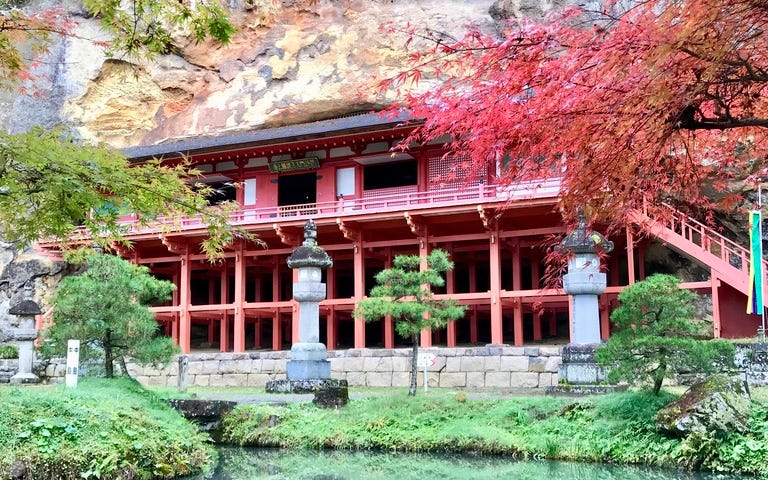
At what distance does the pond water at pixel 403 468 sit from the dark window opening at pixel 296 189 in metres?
14.8

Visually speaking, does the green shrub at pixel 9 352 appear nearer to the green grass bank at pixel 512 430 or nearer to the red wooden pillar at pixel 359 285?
the red wooden pillar at pixel 359 285

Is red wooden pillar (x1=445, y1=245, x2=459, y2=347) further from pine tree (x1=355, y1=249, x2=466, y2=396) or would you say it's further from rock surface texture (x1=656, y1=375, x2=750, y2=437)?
rock surface texture (x1=656, y1=375, x2=750, y2=437)

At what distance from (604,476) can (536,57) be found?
5836 millimetres

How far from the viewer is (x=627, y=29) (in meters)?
4.55

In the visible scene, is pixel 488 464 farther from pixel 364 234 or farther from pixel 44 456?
pixel 364 234

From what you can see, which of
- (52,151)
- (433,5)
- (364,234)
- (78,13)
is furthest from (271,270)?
(52,151)

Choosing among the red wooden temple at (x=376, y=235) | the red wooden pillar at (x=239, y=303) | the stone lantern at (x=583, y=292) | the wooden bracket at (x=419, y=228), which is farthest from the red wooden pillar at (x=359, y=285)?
the stone lantern at (x=583, y=292)

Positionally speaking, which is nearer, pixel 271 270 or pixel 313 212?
pixel 313 212

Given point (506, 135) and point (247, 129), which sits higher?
point (247, 129)

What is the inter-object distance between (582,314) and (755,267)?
5.29 m

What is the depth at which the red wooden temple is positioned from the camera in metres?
19.1

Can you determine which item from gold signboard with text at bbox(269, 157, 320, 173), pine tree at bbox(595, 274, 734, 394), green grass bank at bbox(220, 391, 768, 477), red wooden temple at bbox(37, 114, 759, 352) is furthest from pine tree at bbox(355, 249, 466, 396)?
gold signboard with text at bbox(269, 157, 320, 173)

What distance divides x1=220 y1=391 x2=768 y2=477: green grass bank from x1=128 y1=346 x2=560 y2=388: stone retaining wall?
206 inches

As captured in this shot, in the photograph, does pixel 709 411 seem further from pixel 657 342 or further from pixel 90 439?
pixel 90 439
